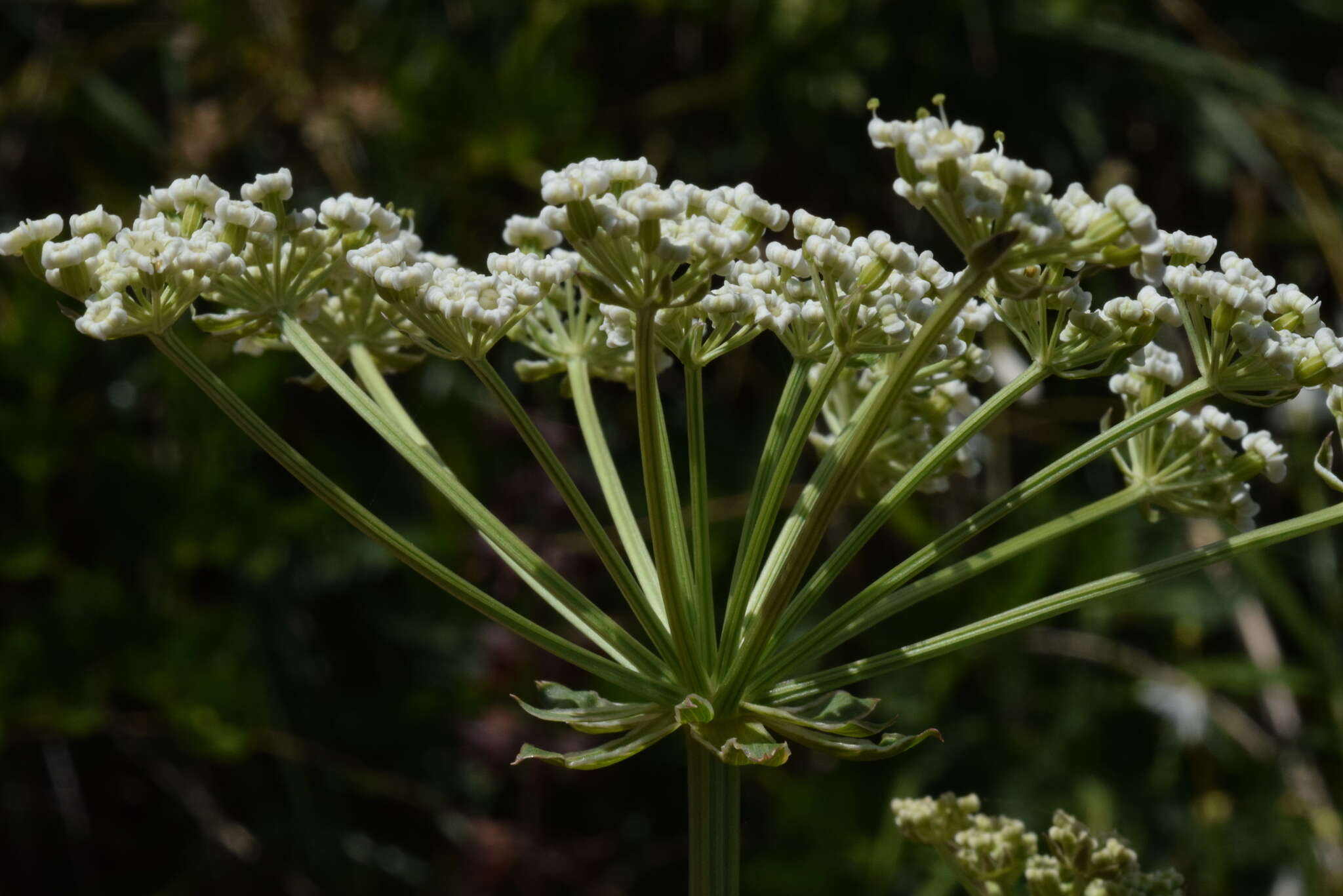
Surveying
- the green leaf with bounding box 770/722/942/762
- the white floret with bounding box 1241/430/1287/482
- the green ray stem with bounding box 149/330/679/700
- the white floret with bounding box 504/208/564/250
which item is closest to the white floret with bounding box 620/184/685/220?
the white floret with bounding box 504/208/564/250

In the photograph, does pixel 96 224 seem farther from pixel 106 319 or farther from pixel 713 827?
pixel 713 827

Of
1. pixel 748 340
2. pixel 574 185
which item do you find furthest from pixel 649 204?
pixel 748 340

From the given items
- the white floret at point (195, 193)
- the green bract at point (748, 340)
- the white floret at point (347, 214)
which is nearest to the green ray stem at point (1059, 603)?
the green bract at point (748, 340)

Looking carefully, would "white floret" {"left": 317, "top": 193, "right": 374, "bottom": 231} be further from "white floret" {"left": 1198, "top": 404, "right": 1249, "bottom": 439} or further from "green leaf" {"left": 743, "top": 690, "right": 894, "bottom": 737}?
"white floret" {"left": 1198, "top": 404, "right": 1249, "bottom": 439}

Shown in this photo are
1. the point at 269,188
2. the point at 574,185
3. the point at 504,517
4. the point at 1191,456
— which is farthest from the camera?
the point at 504,517

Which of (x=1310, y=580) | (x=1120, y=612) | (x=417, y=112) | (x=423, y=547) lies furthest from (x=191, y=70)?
(x=1310, y=580)
